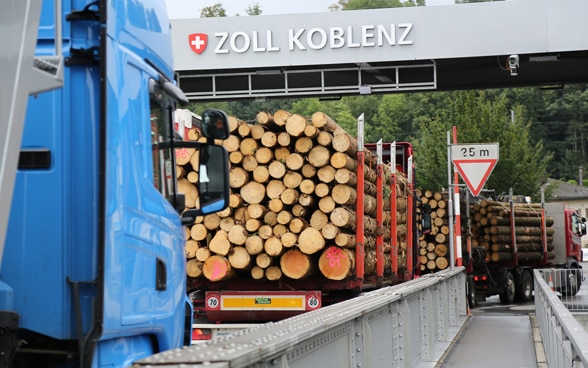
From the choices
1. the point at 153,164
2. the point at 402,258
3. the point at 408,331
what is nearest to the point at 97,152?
the point at 153,164

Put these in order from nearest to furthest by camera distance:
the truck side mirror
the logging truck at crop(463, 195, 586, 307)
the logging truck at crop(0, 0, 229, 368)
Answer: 1. the logging truck at crop(0, 0, 229, 368)
2. the truck side mirror
3. the logging truck at crop(463, 195, 586, 307)

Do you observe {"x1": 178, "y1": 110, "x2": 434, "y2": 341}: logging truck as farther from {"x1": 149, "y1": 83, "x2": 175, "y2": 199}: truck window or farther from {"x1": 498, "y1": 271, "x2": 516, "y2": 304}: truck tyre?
{"x1": 498, "y1": 271, "x2": 516, "y2": 304}: truck tyre

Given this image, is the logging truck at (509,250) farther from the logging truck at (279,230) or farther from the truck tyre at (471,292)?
the logging truck at (279,230)

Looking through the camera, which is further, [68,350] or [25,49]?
[68,350]

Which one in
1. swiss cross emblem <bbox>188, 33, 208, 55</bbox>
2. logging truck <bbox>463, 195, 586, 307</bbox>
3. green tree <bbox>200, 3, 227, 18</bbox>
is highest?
green tree <bbox>200, 3, 227, 18</bbox>

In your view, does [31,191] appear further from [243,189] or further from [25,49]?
[243,189]

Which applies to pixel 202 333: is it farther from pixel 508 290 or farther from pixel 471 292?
pixel 508 290

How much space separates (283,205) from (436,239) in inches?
550

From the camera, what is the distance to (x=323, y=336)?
6305 mm

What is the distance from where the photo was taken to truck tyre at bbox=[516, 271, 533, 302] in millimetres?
29750

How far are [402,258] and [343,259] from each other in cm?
553

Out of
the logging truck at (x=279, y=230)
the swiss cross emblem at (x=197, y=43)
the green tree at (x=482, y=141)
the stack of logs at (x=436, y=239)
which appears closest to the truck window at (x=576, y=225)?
the stack of logs at (x=436, y=239)

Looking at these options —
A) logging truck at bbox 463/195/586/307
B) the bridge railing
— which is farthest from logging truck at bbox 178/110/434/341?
logging truck at bbox 463/195/586/307

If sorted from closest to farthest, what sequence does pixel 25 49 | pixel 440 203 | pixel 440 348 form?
pixel 25 49 < pixel 440 348 < pixel 440 203
